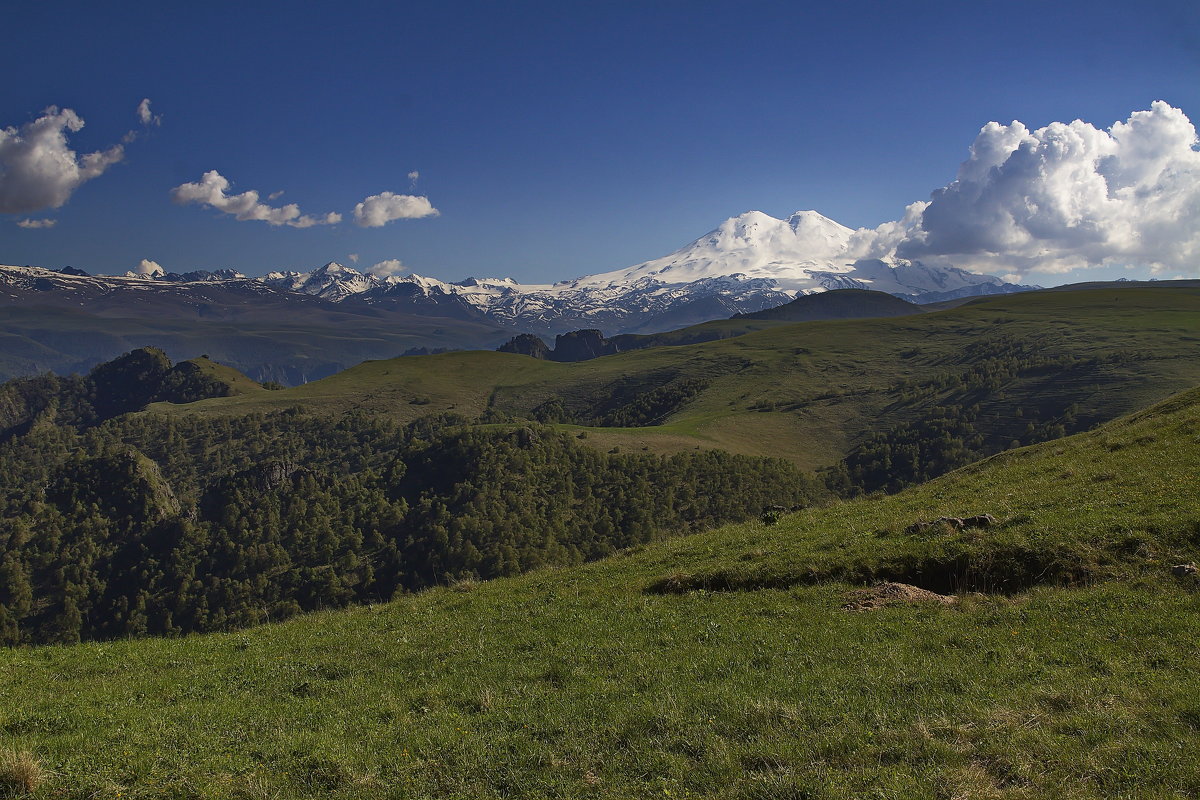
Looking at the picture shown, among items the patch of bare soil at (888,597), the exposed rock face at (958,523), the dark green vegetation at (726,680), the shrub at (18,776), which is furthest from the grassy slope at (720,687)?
the exposed rock face at (958,523)

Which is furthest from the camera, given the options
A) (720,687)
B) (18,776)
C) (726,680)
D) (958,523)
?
(958,523)

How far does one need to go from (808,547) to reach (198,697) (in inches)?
763

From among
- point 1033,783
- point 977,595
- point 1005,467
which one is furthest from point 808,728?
point 1005,467

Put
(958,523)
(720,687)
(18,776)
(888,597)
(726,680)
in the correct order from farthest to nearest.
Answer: (958,523)
(888,597)
(726,680)
(720,687)
(18,776)

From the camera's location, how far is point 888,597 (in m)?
18.6

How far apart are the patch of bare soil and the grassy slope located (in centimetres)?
54

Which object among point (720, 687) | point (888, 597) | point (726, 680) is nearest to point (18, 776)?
point (720, 687)

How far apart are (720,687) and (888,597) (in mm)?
7797

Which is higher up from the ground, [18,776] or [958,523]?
[958,523]

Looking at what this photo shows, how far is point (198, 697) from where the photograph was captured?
15.7 metres

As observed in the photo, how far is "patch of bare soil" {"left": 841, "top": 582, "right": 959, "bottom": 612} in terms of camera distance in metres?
18.0

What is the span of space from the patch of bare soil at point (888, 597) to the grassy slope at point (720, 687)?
1.77 feet

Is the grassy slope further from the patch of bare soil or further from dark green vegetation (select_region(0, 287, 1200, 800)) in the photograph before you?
the patch of bare soil

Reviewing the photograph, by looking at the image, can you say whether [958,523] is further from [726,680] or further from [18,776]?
[18,776]
